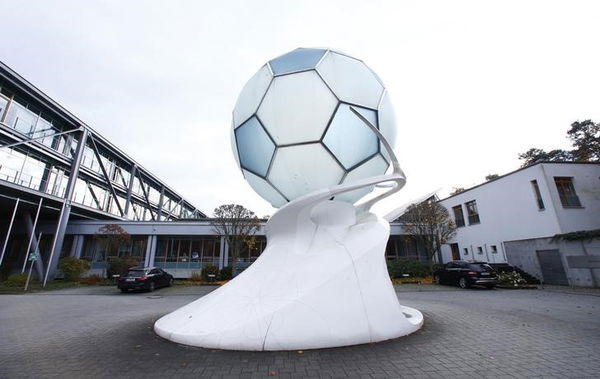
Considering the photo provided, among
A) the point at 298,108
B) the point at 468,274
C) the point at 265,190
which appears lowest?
the point at 468,274

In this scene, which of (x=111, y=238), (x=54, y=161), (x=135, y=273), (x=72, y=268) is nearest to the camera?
(x=135, y=273)

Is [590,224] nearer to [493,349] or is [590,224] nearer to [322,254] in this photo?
[493,349]

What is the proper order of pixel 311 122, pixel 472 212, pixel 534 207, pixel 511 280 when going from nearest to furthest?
pixel 311 122 → pixel 511 280 → pixel 534 207 → pixel 472 212

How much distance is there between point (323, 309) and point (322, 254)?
1.07m

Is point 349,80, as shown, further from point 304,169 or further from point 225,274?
point 225,274

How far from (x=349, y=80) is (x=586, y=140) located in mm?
34949

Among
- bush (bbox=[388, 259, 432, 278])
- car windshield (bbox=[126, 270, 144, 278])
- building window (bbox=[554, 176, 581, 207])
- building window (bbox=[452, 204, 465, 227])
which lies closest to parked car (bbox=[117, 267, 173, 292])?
car windshield (bbox=[126, 270, 144, 278])

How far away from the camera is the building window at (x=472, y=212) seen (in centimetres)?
2231

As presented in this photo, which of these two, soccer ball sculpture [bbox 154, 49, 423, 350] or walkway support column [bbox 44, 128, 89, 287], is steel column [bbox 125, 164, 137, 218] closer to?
walkway support column [bbox 44, 128, 89, 287]

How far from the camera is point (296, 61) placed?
532 cm

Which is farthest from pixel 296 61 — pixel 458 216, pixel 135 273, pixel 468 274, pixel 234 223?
pixel 458 216

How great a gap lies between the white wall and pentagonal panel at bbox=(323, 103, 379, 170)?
57.9 feet

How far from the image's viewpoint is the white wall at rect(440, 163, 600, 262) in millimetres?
16250

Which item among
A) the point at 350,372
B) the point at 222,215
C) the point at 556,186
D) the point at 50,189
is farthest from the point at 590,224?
the point at 50,189
